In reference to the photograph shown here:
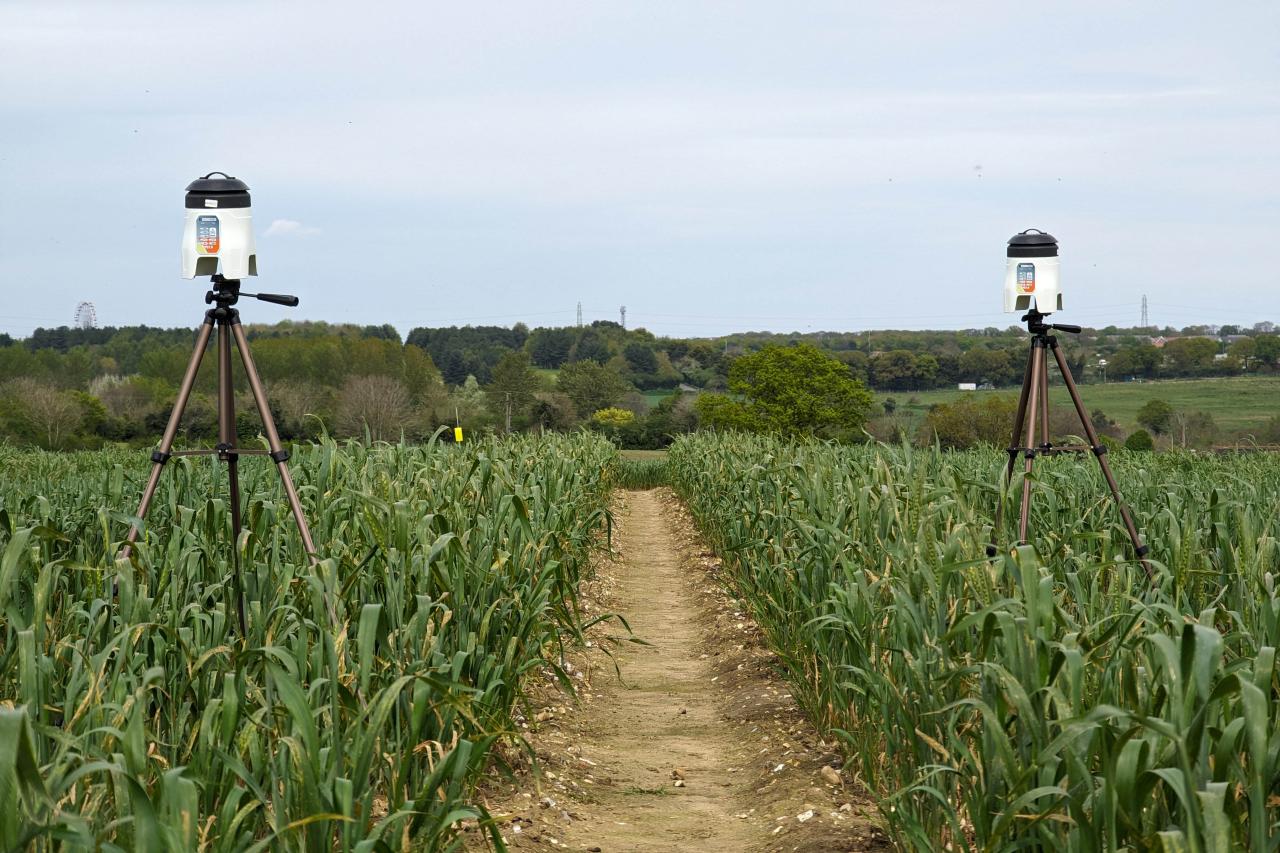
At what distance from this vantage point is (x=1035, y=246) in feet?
19.8

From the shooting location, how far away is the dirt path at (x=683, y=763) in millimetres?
3986

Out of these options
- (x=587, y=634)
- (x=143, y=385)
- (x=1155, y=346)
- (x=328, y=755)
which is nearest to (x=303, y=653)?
(x=328, y=755)

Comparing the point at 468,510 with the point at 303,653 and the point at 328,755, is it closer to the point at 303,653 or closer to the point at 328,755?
the point at 303,653

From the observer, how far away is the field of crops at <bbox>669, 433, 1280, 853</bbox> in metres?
2.19

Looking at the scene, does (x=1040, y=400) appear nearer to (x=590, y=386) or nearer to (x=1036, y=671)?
(x=1036, y=671)

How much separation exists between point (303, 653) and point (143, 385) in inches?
2136

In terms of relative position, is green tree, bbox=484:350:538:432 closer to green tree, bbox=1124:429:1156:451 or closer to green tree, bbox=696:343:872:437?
green tree, bbox=696:343:872:437

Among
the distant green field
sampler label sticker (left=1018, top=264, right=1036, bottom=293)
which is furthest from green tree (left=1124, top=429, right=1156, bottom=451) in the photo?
sampler label sticker (left=1018, top=264, right=1036, bottom=293)

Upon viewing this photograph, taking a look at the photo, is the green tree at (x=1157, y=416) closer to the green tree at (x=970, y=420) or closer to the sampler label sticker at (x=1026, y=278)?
the green tree at (x=970, y=420)

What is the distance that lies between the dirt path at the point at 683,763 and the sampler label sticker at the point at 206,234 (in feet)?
7.93

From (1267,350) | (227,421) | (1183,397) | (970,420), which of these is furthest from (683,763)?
(1267,350)

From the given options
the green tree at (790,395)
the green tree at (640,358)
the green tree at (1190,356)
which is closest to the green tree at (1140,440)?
the green tree at (790,395)

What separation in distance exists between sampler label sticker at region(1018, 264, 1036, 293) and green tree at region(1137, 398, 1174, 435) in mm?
47833

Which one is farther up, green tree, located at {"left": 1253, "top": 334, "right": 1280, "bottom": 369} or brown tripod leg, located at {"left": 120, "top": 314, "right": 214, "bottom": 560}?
green tree, located at {"left": 1253, "top": 334, "right": 1280, "bottom": 369}
